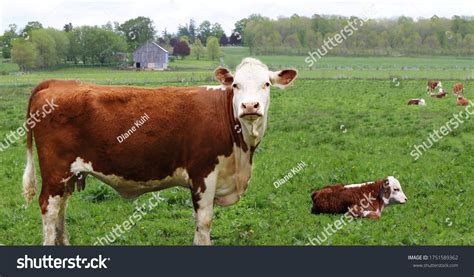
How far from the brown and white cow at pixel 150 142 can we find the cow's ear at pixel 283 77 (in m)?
0.02

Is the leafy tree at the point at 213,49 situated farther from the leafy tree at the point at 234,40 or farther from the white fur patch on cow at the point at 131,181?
the white fur patch on cow at the point at 131,181

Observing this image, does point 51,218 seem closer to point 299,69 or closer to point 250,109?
point 250,109

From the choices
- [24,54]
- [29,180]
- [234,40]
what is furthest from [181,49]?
[29,180]

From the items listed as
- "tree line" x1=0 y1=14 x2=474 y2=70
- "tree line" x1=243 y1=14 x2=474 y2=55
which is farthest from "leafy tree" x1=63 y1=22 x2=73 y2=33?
"tree line" x1=243 y1=14 x2=474 y2=55

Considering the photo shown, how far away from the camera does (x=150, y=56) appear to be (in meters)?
24.5

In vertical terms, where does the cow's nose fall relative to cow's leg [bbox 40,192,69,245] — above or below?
above

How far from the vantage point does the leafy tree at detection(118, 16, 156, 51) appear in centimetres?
2492

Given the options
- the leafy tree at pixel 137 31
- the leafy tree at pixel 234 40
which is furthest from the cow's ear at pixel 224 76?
the leafy tree at pixel 234 40

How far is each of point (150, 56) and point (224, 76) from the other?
16732 millimetres

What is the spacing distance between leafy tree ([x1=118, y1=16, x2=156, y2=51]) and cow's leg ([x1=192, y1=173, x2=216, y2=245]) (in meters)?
17.4

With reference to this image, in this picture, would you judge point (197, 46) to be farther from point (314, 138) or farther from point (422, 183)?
point (422, 183)

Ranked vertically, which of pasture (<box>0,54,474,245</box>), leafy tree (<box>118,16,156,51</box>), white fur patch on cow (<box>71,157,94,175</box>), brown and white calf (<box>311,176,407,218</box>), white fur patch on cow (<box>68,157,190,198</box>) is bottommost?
pasture (<box>0,54,474,245</box>)

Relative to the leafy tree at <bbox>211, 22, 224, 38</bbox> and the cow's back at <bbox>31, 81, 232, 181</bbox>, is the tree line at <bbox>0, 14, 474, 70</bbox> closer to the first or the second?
the leafy tree at <bbox>211, 22, 224, 38</bbox>

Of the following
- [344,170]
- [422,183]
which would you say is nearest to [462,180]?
[422,183]
